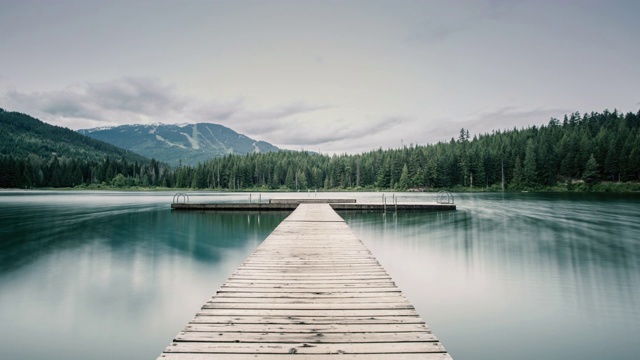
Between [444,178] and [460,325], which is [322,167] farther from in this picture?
[460,325]

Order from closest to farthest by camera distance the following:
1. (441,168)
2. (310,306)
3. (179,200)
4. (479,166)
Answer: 1. (310,306)
2. (179,200)
3. (479,166)
4. (441,168)

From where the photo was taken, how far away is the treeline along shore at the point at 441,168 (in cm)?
8094

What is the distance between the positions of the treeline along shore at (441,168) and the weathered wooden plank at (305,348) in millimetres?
93192

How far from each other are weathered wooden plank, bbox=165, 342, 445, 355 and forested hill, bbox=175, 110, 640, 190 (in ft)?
304

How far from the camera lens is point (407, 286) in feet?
33.7

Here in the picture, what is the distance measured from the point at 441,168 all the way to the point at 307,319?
95.9 meters

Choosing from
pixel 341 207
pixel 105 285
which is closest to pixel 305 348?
pixel 105 285

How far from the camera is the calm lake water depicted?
6.58 metres

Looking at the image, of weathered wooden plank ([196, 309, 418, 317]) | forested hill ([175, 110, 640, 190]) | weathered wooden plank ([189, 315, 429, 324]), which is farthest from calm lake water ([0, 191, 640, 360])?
forested hill ([175, 110, 640, 190])

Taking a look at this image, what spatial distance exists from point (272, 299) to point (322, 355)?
2037 mm

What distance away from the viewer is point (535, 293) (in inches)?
364

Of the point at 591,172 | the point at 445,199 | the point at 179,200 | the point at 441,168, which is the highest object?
the point at 441,168

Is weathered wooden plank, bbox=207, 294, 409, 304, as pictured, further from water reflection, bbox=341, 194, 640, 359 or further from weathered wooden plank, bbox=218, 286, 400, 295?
water reflection, bbox=341, 194, 640, 359

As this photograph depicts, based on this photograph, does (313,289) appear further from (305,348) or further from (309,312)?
(305,348)
